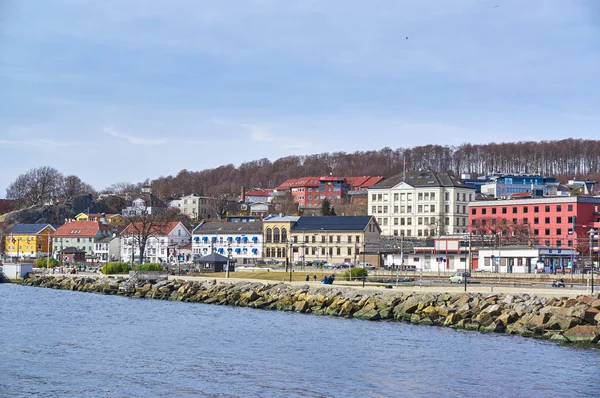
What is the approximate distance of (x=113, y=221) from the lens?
16450 centimetres

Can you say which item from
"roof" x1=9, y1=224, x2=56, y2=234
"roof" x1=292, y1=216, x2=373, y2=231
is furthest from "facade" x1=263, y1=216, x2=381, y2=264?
"roof" x1=9, y1=224, x2=56, y2=234

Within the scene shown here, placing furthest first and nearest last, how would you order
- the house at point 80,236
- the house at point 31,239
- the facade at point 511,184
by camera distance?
the facade at point 511,184 < the house at point 31,239 < the house at point 80,236

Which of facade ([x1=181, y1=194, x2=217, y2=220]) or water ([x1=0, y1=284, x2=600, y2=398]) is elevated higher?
facade ([x1=181, y1=194, x2=217, y2=220])

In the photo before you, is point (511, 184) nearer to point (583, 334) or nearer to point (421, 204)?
point (421, 204)

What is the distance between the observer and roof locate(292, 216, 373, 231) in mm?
108625

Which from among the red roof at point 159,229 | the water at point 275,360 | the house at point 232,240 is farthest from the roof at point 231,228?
the water at point 275,360

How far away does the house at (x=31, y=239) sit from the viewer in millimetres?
146875

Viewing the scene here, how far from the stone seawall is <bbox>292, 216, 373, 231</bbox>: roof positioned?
4102cm

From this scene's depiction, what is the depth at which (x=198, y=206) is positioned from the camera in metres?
190

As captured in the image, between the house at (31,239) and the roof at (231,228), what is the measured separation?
3880 cm

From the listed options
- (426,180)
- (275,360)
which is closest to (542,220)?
(426,180)

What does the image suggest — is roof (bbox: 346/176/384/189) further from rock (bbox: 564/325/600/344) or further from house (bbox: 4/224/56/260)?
rock (bbox: 564/325/600/344)

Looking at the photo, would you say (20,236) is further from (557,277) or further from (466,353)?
(466,353)

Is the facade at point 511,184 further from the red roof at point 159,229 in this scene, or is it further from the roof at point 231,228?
the red roof at point 159,229
